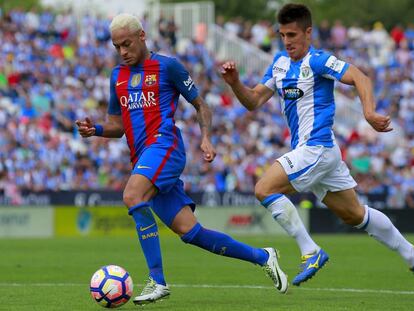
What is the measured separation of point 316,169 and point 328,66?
97 centimetres

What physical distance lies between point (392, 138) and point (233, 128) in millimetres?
5017

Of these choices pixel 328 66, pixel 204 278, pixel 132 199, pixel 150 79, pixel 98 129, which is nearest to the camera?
pixel 132 199

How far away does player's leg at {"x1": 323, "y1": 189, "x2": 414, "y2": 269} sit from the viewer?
386 inches

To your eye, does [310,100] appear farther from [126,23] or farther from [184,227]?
[126,23]

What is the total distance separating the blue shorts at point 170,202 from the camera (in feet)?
30.4

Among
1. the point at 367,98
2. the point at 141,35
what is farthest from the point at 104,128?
the point at 367,98

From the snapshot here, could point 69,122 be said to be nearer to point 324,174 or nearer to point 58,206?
point 58,206

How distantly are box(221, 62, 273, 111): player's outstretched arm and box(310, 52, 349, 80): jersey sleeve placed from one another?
2.17 feet

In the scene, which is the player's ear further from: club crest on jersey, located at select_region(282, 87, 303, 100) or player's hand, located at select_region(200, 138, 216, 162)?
club crest on jersey, located at select_region(282, 87, 303, 100)

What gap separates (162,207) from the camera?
30.5 feet

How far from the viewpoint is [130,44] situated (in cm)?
920

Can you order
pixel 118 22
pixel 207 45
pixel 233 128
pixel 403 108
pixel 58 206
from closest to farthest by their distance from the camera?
pixel 118 22 → pixel 58 206 → pixel 233 128 → pixel 403 108 → pixel 207 45

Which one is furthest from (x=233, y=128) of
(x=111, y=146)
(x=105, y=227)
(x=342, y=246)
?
(x=342, y=246)

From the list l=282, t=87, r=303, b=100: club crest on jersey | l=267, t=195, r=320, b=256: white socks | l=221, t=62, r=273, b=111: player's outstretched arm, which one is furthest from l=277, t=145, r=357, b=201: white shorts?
l=221, t=62, r=273, b=111: player's outstretched arm
